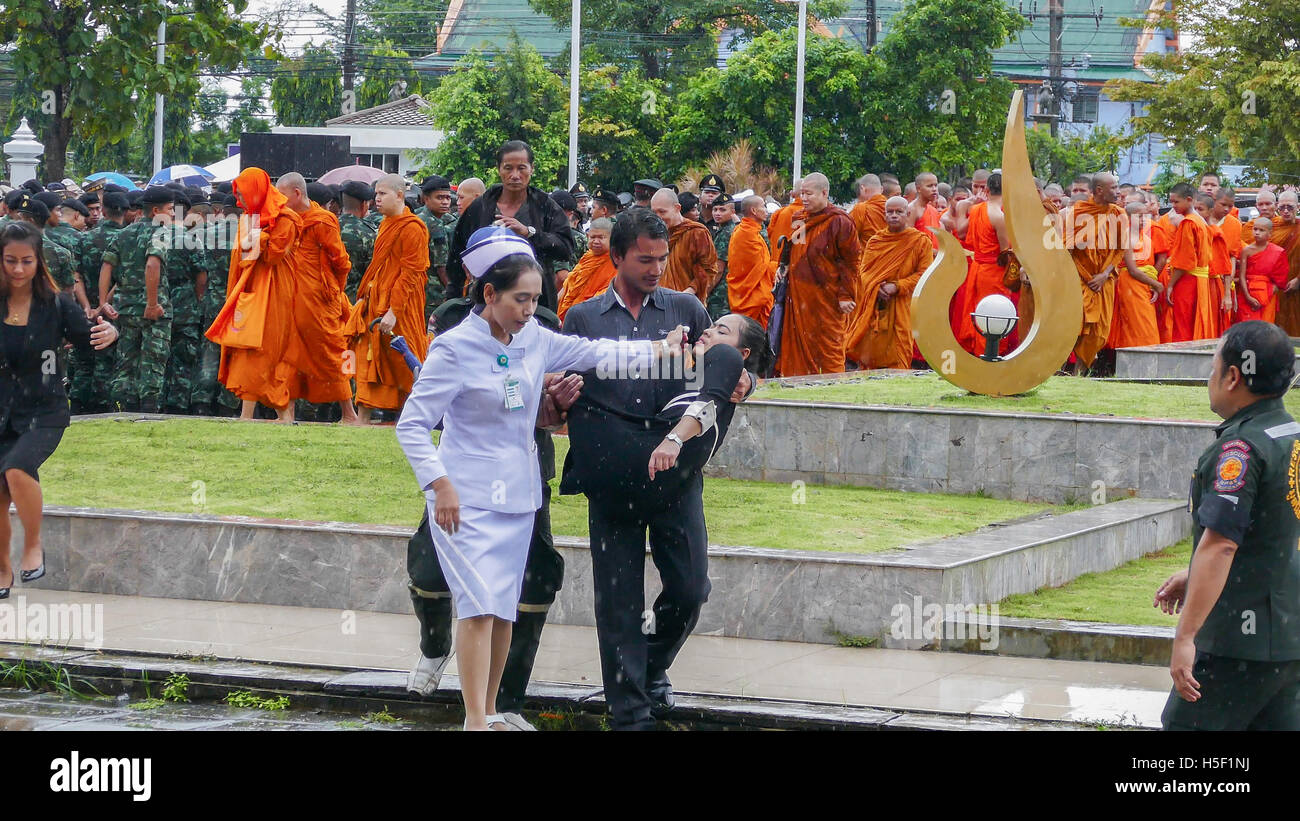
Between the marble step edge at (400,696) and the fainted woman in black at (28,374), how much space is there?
105cm

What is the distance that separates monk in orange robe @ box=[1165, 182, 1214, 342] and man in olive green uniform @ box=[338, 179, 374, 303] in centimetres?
848

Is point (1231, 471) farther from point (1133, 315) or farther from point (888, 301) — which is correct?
point (1133, 315)

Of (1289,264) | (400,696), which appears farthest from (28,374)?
(1289,264)

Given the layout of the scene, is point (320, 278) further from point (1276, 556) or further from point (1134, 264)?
point (1276, 556)

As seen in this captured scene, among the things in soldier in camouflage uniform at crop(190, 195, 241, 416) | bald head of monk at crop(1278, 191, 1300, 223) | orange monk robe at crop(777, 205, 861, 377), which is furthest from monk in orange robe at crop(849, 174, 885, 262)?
soldier in camouflage uniform at crop(190, 195, 241, 416)

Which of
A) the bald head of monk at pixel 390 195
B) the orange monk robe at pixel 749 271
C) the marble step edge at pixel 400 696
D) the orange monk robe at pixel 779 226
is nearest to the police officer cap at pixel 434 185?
the bald head of monk at pixel 390 195

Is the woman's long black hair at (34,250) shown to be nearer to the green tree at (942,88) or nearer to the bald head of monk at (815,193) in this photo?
the bald head of monk at (815,193)

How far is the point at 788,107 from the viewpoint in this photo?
39812 mm

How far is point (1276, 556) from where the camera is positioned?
4695 millimetres

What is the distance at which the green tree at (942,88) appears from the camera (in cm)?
3759

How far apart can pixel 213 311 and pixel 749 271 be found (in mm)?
4890
